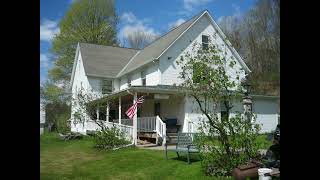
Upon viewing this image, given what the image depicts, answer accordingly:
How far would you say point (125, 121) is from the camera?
715 inches

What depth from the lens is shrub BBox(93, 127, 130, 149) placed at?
13.8 meters

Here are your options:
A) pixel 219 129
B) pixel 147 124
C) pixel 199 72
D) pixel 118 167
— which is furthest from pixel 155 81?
pixel 219 129

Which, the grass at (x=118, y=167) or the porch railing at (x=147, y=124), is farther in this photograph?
the porch railing at (x=147, y=124)

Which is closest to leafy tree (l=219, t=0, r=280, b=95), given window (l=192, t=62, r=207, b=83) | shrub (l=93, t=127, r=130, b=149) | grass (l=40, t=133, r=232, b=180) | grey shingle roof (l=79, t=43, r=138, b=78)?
grey shingle roof (l=79, t=43, r=138, b=78)

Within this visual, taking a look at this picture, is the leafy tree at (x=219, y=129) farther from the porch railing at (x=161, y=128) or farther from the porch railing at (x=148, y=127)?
the porch railing at (x=148, y=127)

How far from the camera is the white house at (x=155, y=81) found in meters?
15.9

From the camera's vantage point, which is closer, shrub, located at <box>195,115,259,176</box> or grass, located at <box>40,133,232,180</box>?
shrub, located at <box>195,115,259,176</box>

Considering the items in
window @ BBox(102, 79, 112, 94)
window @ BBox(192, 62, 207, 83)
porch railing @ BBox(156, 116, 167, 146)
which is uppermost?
window @ BBox(102, 79, 112, 94)

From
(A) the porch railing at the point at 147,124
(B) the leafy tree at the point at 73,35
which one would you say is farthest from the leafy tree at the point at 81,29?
(A) the porch railing at the point at 147,124

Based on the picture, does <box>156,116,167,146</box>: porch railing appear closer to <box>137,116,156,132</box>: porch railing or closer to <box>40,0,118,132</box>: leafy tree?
<box>137,116,156,132</box>: porch railing

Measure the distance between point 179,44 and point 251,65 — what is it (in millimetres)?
5808

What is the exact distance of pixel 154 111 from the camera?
1911cm
